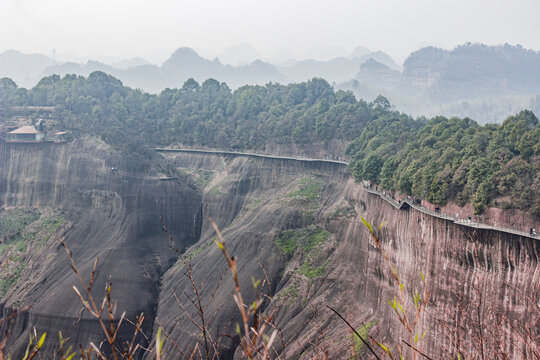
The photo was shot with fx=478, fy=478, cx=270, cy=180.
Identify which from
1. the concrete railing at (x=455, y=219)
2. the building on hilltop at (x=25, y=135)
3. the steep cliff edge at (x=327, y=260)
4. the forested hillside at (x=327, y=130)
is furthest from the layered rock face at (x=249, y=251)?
the forested hillside at (x=327, y=130)

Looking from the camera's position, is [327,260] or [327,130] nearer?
[327,260]

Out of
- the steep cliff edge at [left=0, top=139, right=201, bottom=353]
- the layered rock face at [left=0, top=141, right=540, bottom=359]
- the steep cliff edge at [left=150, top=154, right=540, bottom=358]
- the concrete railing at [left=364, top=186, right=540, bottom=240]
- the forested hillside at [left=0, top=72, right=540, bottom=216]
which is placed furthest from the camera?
the steep cliff edge at [left=0, top=139, right=201, bottom=353]

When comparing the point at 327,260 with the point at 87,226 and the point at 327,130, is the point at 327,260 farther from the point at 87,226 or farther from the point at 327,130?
the point at 327,130

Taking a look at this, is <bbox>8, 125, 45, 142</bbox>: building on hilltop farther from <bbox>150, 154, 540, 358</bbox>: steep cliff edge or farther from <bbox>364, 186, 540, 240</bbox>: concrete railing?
<bbox>364, 186, 540, 240</bbox>: concrete railing

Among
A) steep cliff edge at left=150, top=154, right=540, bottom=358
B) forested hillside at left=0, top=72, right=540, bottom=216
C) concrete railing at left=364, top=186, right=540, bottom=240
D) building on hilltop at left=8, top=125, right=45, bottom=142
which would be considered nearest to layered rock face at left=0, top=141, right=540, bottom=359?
steep cliff edge at left=150, top=154, right=540, bottom=358

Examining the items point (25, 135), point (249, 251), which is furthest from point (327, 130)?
point (25, 135)
